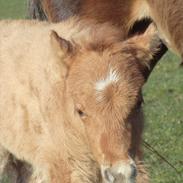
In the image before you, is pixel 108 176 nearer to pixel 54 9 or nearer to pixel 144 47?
pixel 144 47

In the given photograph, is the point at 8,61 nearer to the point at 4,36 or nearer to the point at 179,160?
the point at 4,36

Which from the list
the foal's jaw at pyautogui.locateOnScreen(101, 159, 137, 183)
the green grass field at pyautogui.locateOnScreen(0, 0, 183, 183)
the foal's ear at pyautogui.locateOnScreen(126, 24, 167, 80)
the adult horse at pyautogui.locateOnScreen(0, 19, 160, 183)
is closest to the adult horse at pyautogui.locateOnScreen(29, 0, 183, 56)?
the green grass field at pyautogui.locateOnScreen(0, 0, 183, 183)

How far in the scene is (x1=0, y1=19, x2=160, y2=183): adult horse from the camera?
3.96 metres

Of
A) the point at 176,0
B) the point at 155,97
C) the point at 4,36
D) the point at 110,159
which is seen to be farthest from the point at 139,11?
the point at 155,97

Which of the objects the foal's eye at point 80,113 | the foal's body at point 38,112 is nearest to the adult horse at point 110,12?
the foal's body at point 38,112

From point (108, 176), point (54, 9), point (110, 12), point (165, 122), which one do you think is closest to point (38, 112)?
point (108, 176)

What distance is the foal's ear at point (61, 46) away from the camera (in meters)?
4.18

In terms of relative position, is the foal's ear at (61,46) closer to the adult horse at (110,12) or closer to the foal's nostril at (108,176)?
the foal's nostril at (108,176)

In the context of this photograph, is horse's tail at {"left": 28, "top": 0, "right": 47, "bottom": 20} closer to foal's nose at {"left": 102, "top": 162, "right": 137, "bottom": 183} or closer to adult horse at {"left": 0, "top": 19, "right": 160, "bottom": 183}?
adult horse at {"left": 0, "top": 19, "right": 160, "bottom": 183}

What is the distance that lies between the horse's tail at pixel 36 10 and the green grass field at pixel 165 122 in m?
1.45

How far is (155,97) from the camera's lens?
10.6 m

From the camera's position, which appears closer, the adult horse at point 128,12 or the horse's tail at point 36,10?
the adult horse at point 128,12

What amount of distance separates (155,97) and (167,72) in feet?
9.25

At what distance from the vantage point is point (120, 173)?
380 centimetres
